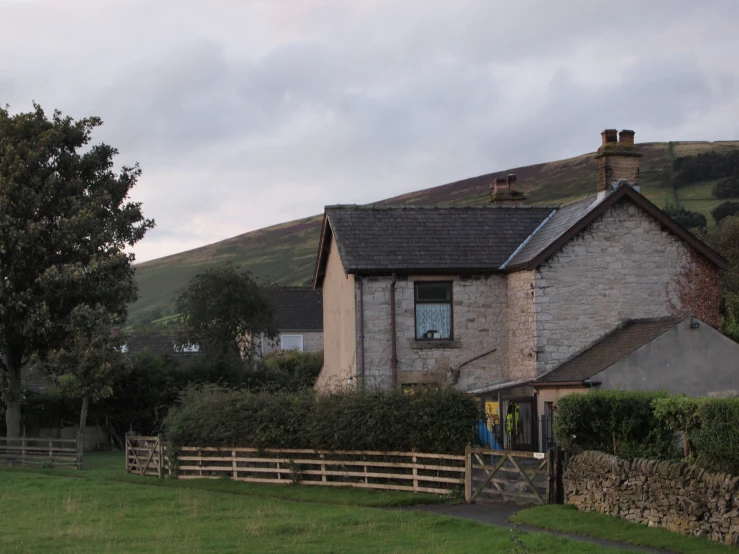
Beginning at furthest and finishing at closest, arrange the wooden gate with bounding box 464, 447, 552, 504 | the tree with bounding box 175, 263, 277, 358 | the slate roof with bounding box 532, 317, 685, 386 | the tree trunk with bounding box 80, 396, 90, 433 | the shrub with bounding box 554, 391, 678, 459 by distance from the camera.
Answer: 1. the tree with bounding box 175, 263, 277, 358
2. the tree trunk with bounding box 80, 396, 90, 433
3. the slate roof with bounding box 532, 317, 685, 386
4. the wooden gate with bounding box 464, 447, 552, 504
5. the shrub with bounding box 554, 391, 678, 459

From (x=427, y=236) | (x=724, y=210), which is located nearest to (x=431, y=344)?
(x=427, y=236)

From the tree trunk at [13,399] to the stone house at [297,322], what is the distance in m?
35.5

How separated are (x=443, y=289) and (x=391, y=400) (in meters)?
6.46

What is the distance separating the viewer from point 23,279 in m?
40.8

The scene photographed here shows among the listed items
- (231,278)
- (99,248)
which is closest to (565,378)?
(99,248)

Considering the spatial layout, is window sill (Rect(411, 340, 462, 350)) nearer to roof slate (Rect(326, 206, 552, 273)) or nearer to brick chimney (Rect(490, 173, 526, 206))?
roof slate (Rect(326, 206, 552, 273))

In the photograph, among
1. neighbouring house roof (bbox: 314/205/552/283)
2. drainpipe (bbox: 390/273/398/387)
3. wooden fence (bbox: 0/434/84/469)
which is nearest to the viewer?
drainpipe (bbox: 390/273/398/387)

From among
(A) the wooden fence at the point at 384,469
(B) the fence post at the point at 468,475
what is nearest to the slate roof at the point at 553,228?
(A) the wooden fence at the point at 384,469

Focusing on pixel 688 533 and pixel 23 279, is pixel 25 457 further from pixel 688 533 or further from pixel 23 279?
pixel 688 533

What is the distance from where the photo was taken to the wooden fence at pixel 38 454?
37.5m

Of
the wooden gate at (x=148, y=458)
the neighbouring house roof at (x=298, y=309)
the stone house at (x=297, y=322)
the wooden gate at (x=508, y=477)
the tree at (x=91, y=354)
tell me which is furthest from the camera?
the neighbouring house roof at (x=298, y=309)

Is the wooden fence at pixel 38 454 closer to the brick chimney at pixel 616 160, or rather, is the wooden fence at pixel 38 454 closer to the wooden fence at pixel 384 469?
the wooden fence at pixel 384 469

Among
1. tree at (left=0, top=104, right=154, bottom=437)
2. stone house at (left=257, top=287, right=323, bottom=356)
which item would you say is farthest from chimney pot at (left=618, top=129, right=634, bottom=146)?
stone house at (left=257, top=287, right=323, bottom=356)

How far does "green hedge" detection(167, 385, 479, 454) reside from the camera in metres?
25.4
